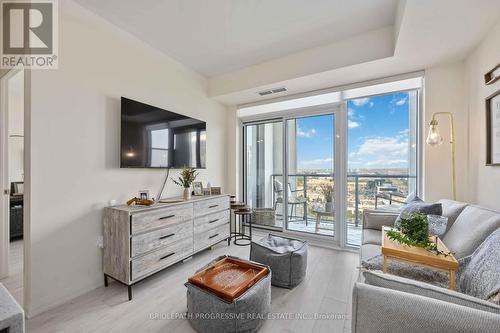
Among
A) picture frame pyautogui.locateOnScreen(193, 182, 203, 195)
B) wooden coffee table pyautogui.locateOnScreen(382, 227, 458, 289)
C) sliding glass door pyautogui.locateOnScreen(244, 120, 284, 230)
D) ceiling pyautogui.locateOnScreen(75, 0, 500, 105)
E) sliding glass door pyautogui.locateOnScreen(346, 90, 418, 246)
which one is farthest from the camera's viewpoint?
sliding glass door pyautogui.locateOnScreen(244, 120, 284, 230)

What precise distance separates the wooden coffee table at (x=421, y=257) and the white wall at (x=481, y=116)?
3.07 ft

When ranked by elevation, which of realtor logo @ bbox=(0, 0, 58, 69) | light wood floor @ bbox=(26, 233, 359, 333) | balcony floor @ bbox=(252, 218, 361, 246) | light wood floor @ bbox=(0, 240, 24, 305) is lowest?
light wood floor @ bbox=(26, 233, 359, 333)

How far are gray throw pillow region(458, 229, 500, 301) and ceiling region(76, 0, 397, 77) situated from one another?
2114 mm

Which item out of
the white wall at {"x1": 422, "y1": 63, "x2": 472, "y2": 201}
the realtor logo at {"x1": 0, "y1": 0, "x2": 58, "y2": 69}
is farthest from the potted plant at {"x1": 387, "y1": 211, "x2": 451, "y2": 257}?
the realtor logo at {"x1": 0, "y1": 0, "x2": 58, "y2": 69}

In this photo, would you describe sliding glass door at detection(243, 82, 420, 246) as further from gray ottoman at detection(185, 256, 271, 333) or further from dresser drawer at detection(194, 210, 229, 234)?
gray ottoman at detection(185, 256, 271, 333)

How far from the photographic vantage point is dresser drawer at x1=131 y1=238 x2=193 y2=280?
1.96m

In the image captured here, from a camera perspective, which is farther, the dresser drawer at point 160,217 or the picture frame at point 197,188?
the picture frame at point 197,188

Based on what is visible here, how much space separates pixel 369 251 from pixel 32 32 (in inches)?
135

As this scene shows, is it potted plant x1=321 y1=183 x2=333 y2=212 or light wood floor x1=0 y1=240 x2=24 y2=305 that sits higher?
potted plant x1=321 y1=183 x2=333 y2=212

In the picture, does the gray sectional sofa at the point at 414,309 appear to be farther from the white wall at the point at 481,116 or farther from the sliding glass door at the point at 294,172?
the sliding glass door at the point at 294,172

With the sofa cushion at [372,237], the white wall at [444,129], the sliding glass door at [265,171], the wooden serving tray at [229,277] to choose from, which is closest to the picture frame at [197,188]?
the sliding glass door at [265,171]

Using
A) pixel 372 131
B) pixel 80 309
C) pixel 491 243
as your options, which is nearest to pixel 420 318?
pixel 491 243

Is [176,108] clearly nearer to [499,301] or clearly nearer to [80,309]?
[80,309]

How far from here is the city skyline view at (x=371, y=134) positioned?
2.95 metres
